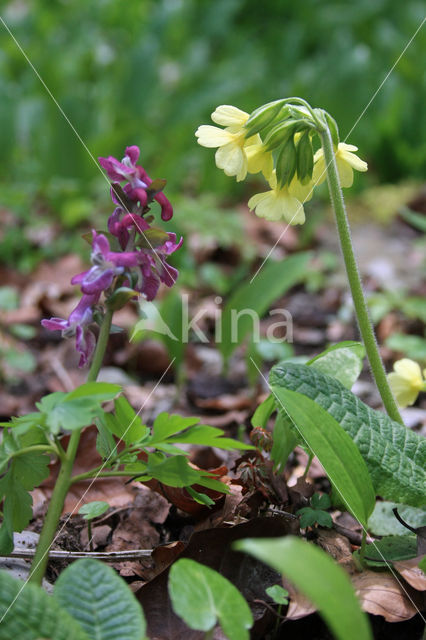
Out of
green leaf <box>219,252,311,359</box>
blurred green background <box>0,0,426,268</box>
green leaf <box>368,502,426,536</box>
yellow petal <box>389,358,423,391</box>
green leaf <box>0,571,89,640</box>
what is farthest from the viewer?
blurred green background <box>0,0,426,268</box>

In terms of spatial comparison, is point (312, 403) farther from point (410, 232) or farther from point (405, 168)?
point (405, 168)

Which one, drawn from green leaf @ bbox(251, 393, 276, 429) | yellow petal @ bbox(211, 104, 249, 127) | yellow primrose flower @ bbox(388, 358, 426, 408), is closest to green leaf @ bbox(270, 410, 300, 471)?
green leaf @ bbox(251, 393, 276, 429)

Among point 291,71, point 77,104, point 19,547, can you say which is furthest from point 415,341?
point 291,71

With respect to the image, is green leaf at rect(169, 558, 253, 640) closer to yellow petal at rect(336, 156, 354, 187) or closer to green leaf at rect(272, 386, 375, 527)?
green leaf at rect(272, 386, 375, 527)

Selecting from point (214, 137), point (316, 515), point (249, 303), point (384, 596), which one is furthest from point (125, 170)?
point (249, 303)

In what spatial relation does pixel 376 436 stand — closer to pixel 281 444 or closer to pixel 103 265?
pixel 281 444

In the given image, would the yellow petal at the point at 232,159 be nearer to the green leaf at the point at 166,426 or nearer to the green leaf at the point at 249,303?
the green leaf at the point at 166,426
